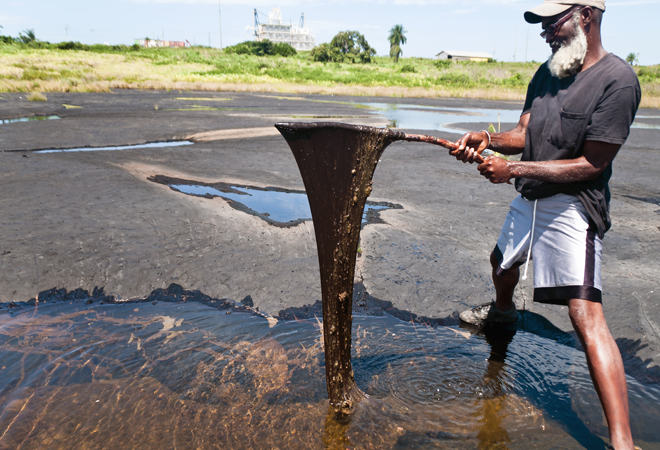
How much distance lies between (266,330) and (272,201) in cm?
322

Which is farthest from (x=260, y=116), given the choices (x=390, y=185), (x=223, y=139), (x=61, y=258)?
(x=61, y=258)

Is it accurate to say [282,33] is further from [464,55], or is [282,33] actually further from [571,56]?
[571,56]

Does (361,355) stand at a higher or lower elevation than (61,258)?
lower

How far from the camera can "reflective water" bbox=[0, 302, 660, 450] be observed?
7.91 feet

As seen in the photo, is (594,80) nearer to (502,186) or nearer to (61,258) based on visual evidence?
(61,258)

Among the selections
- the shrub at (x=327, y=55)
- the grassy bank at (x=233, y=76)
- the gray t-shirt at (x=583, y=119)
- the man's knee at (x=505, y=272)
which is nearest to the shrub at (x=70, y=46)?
the grassy bank at (x=233, y=76)

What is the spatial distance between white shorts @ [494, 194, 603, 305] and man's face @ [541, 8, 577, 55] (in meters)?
0.77

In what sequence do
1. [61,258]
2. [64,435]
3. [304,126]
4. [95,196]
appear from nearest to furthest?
[304,126], [64,435], [61,258], [95,196]

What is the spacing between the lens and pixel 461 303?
384cm

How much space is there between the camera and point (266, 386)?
2.78 meters

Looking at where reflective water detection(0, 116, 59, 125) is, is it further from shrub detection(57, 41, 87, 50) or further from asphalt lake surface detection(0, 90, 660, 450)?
shrub detection(57, 41, 87, 50)

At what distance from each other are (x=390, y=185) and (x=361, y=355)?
471cm

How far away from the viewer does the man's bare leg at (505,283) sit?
307cm

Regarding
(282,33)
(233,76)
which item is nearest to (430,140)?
(233,76)
